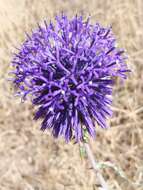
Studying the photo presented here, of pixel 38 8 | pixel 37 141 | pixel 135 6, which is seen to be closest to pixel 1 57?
pixel 38 8

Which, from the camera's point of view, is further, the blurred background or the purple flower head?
the blurred background

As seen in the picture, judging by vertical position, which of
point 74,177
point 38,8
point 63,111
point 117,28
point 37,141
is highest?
point 38,8

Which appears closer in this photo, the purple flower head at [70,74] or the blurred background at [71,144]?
the purple flower head at [70,74]

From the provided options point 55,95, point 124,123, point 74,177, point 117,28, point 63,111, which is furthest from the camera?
point 117,28

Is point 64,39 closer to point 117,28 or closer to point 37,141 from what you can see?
point 37,141
